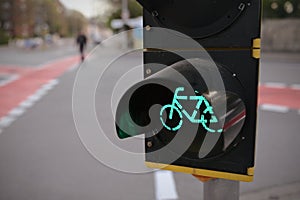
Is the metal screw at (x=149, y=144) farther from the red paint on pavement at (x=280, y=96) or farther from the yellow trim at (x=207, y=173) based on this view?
the red paint on pavement at (x=280, y=96)

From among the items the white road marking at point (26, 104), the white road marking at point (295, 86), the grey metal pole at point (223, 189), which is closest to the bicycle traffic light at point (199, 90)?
the grey metal pole at point (223, 189)

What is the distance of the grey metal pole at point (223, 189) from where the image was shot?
4.59 feet

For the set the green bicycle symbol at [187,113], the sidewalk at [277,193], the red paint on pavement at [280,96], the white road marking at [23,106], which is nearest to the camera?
the green bicycle symbol at [187,113]

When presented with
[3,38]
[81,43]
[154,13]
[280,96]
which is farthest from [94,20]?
[3,38]

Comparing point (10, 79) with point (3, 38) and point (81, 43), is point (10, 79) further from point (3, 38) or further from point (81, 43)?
point (3, 38)

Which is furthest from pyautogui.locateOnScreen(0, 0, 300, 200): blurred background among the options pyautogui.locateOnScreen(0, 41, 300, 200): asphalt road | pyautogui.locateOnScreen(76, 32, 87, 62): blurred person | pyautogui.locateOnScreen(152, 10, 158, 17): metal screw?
pyautogui.locateOnScreen(76, 32, 87, 62): blurred person

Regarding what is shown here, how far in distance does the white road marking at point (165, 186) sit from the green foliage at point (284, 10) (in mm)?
20704

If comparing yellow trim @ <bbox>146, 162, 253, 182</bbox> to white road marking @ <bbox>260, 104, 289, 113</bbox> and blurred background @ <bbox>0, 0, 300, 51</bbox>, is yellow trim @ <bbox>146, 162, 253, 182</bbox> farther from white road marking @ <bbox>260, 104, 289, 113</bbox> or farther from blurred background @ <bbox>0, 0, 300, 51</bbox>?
white road marking @ <bbox>260, 104, 289, 113</bbox>

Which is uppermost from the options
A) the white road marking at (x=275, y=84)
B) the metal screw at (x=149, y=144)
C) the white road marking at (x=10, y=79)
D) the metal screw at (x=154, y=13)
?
the metal screw at (x=154, y=13)

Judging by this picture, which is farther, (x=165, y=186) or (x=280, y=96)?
(x=280, y=96)

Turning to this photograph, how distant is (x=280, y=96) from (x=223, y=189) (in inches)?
327

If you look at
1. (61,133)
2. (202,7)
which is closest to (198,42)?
(202,7)

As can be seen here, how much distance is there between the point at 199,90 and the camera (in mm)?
988

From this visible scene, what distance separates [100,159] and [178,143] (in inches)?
9.9
